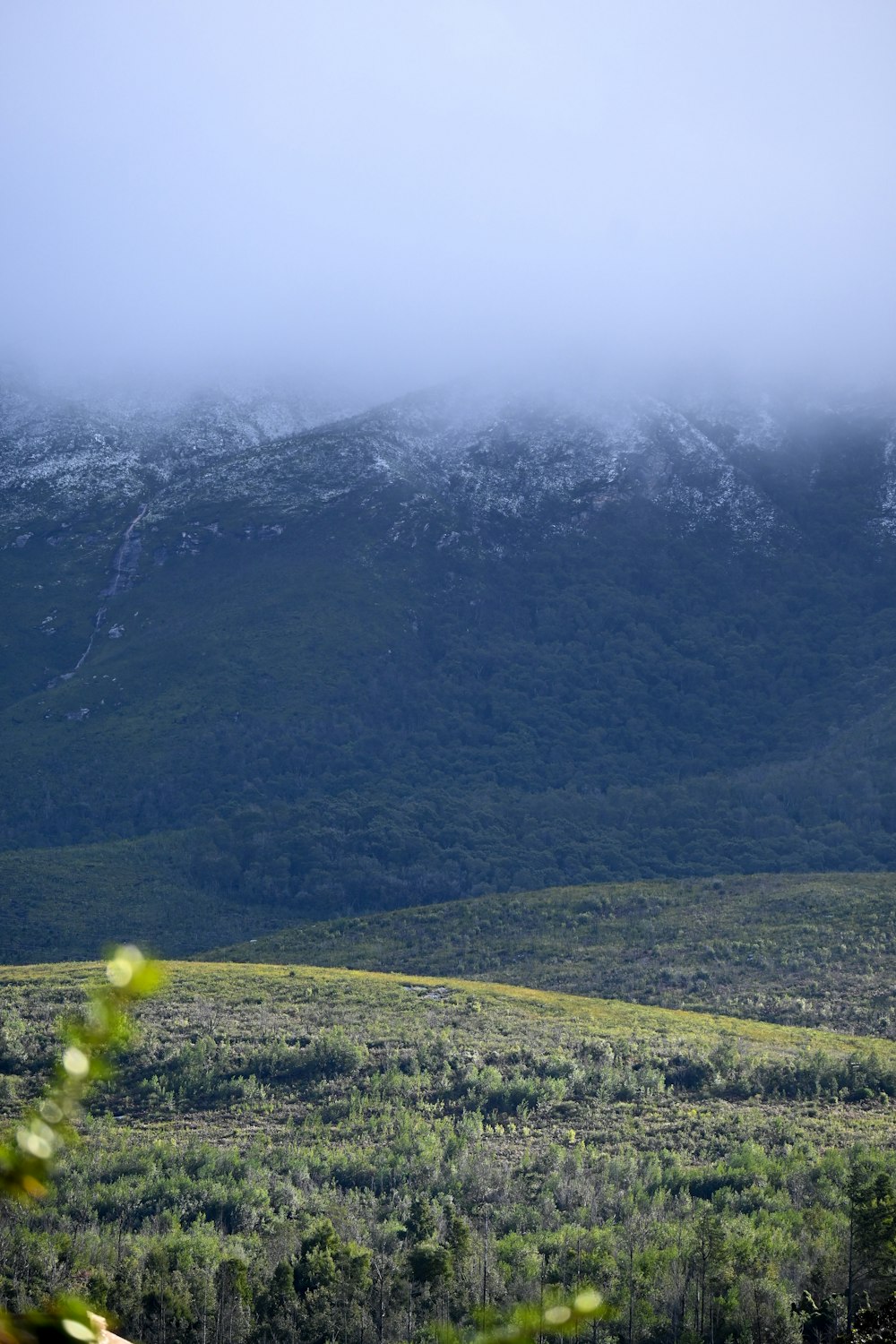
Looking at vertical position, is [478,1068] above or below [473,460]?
below

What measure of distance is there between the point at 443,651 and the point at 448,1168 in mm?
90479

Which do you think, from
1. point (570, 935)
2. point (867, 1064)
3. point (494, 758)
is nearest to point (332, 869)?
point (494, 758)

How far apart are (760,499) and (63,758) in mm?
73782

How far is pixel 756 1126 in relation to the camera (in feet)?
114

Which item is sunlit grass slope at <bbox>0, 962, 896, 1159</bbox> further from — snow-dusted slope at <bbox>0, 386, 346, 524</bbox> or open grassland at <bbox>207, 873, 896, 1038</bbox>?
snow-dusted slope at <bbox>0, 386, 346, 524</bbox>

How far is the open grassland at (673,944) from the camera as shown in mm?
56781

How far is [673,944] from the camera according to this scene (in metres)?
66.4

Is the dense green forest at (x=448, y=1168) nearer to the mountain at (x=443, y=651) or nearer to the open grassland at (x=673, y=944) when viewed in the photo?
the open grassland at (x=673, y=944)

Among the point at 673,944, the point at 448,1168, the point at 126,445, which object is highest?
the point at 126,445

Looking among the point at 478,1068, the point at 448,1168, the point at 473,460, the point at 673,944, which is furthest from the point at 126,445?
the point at 448,1168

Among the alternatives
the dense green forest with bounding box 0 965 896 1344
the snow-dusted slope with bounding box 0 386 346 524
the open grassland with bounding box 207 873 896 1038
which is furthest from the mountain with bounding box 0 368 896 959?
the dense green forest with bounding box 0 965 896 1344

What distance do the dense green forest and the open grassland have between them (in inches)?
230

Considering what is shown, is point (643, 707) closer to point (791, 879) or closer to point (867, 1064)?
point (791, 879)

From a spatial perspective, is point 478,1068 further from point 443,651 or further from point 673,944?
point 443,651
